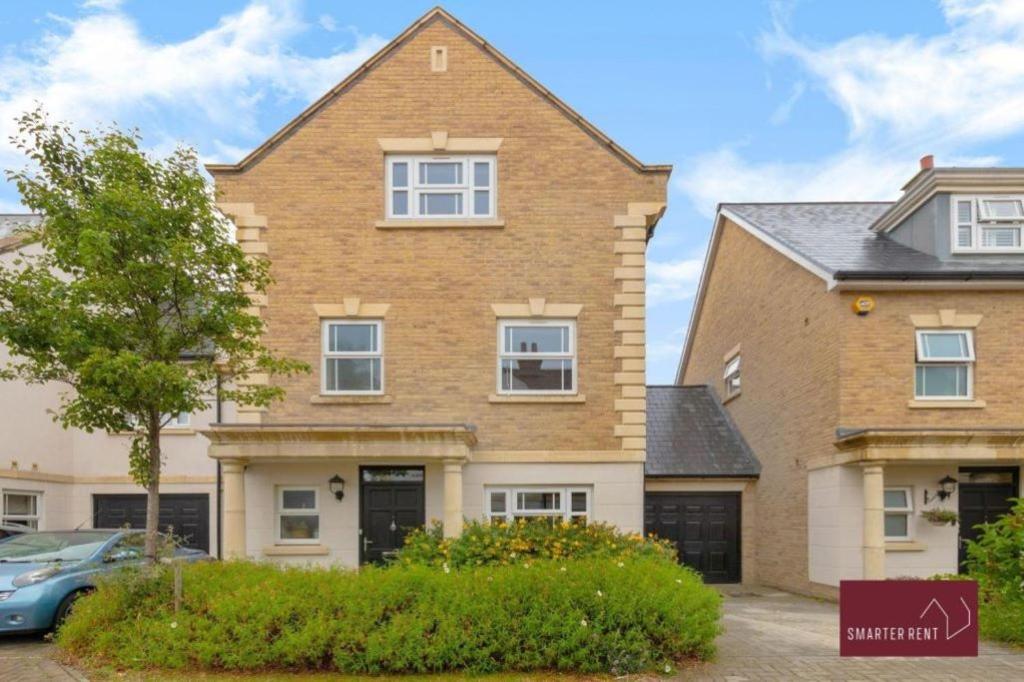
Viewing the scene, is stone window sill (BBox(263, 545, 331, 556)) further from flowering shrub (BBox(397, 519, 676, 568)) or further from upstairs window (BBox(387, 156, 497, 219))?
upstairs window (BBox(387, 156, 497, 219))

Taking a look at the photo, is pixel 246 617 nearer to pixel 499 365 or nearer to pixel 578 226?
pixel 499 365

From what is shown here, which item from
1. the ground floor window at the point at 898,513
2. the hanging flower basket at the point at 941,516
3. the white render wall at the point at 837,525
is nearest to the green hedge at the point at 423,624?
the white render wall at the point at 837,525

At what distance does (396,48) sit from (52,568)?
34.0 ft

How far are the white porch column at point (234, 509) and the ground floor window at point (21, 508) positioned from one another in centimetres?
787

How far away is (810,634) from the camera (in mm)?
11234

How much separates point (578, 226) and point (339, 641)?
869 centimetres

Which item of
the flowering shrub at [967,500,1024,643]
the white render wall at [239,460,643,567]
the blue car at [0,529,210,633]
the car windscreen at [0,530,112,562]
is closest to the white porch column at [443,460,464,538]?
the white render wall at [239,460,643,567]

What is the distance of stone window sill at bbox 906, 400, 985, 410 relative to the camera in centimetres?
1496

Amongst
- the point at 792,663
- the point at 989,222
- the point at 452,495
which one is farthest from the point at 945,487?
the point at 452,495

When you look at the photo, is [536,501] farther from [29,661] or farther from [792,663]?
[29,661]

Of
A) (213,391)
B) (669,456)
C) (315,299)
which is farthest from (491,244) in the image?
(669,456)

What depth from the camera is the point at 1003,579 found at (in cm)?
1038

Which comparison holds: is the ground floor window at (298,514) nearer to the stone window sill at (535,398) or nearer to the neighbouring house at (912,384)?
the stone window sill at (535,398)

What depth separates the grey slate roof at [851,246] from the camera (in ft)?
49.0
